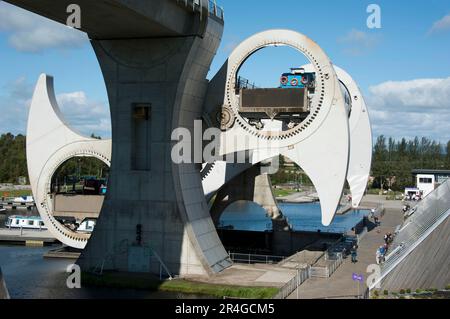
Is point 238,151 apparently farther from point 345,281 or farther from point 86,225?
point 86,225

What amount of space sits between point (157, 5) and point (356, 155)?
22.0 meters

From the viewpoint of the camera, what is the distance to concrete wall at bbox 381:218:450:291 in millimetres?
16781

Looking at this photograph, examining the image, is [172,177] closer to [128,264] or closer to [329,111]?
[128,264]

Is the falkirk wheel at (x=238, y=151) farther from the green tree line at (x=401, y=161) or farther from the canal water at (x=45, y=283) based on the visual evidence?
the green tree line at (x=401, y=161)

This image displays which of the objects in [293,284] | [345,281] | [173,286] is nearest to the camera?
[293,284]

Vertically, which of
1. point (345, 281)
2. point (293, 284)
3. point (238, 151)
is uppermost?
point (238, 151)

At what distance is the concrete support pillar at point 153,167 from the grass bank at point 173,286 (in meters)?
0.96

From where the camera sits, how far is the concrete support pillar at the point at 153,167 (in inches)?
1065

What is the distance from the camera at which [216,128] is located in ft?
97.8

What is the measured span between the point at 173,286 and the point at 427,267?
37.2ft

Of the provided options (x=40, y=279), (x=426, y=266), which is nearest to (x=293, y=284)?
(x=426, y=266)

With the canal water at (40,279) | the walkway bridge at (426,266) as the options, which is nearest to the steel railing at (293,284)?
the walkway bridge at (426,266)

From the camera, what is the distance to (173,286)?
83.7 feet
